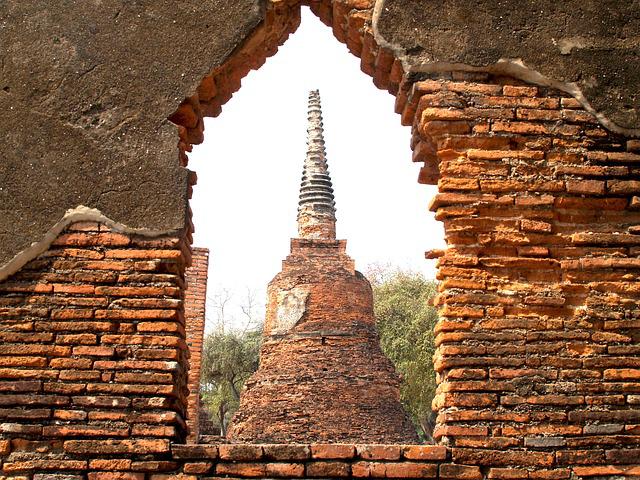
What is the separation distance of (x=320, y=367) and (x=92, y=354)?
10.0 meters

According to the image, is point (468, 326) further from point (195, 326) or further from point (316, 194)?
point (316, 194)

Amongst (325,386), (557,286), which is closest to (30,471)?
(557,286)

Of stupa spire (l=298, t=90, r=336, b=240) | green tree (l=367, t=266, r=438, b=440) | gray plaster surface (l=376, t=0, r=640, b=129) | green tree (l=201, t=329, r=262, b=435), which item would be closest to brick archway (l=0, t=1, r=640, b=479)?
gray plaster surface (l=376, t=0, r=640, b=129)

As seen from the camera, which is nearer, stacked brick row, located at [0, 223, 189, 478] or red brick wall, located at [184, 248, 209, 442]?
stacked brick row, located at [0, 223, 189, 478]

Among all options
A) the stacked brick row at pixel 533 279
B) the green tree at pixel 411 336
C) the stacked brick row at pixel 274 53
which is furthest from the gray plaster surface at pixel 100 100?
the green tree at pixel 411 336

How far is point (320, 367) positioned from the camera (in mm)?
13906

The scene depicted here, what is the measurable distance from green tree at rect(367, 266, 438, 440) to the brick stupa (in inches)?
377

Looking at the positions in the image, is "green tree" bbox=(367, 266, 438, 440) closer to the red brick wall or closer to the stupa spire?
the stupa spire

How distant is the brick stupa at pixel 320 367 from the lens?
13227mm

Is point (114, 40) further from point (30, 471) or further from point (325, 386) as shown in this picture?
point (325, 386)

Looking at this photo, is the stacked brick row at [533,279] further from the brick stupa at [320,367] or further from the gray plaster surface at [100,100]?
the brick stupa at [320,367]

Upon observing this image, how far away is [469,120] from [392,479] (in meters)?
2.08

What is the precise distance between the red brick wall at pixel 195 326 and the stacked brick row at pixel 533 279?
8692 mm

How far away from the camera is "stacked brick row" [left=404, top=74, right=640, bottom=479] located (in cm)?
397
